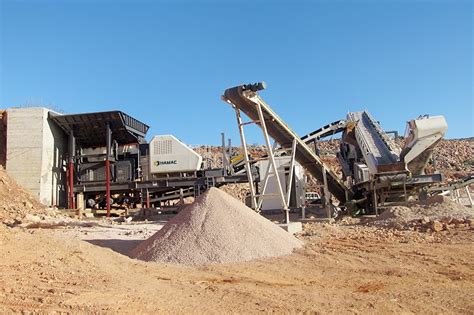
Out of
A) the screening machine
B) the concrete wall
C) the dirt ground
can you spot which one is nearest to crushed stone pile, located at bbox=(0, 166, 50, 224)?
the concrete wall

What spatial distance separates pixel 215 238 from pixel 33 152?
16643mm

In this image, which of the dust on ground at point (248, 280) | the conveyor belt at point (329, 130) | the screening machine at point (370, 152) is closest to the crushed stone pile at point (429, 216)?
the screening machine at point (370, 152)

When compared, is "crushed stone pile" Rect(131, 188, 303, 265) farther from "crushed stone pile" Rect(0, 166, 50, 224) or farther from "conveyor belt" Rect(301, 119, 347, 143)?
"conveyor belt" Rect(301, 119, 347, 143)

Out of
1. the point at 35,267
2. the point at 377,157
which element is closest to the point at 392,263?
the point at 35,267

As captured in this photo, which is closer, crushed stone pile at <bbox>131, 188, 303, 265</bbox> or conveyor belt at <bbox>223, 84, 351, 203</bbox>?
crushed stone pile at <bbox>131, 188, 303, 265</bbox>

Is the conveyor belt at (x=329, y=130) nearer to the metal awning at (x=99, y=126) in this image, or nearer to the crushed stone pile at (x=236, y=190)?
the metal awning at (x=99, y=126)

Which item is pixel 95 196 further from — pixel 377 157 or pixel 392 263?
pixel 392 263

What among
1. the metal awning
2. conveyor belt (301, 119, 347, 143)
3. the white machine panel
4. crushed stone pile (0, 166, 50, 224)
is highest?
the metal awning

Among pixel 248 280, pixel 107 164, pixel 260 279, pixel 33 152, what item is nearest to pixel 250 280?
pixel 248 280

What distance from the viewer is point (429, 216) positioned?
12578 millimetres

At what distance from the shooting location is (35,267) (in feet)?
19.8

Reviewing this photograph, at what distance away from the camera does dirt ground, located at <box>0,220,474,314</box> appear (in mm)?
4434

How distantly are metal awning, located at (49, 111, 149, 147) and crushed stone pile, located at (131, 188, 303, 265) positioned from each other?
45.6 ft

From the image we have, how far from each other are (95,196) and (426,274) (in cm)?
1973
